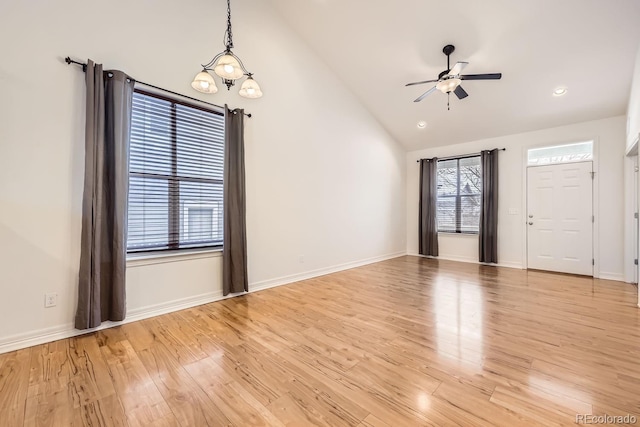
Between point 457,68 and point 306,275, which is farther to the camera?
point 306,275

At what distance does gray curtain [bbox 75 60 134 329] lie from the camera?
2525 millimetres

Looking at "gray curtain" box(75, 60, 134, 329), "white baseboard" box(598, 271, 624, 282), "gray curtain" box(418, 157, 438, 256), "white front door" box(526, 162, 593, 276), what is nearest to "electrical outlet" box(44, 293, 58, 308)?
"gray curtain" box(75, 60, 134, 329)

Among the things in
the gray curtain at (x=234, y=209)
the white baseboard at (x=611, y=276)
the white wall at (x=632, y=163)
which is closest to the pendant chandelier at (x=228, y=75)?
the gray curtain at (x=234, y=209)

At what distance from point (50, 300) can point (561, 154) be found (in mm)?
7800

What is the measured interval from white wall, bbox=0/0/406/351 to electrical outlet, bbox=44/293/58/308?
0.04m

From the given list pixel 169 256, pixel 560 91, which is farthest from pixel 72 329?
pixel 560 91

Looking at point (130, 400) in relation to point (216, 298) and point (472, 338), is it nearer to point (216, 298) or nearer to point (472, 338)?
point (216, 298)

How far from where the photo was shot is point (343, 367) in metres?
2.00

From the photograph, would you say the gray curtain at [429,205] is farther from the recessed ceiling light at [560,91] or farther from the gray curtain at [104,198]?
the gray curtain at [104,198]

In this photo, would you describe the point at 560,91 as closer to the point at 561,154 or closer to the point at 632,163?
Answer: the point at 561,154

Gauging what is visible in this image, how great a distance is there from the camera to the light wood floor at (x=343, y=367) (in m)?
1.55

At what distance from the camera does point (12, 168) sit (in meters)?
2.31

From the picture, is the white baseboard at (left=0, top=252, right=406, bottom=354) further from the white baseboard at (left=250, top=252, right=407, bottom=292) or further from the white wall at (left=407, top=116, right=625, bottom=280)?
the white wall at (left=407, top=116, right=625, bottom=280)

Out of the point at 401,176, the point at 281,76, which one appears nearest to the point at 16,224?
the point at 281,76
